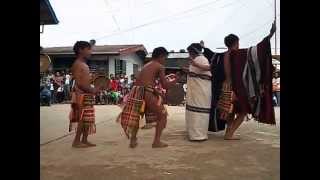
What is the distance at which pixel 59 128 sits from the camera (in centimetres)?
645

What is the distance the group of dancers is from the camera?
4.68 meters

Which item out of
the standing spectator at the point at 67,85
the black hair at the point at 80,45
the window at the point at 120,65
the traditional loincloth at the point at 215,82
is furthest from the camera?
the window at the point at 120,65

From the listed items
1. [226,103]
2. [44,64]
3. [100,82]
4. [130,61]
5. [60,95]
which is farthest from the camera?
[130,61]

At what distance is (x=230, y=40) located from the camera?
17.5 ft

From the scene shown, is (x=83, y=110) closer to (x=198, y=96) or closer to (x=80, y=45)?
(x=80, y=45)

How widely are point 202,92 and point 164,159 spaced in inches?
55.9

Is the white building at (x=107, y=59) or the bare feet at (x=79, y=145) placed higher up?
the white building at (x=107, y=59)

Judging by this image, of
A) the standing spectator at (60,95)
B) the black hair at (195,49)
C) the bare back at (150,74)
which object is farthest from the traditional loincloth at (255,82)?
the standing spectator at (60,95)

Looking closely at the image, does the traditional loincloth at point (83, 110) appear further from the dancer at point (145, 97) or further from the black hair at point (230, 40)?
the black hair at point (230, 40)

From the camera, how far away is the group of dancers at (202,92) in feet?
15.3

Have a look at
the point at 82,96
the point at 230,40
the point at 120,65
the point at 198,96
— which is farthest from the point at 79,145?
the point at 120,65

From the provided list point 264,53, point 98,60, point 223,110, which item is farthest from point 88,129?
point 98,60

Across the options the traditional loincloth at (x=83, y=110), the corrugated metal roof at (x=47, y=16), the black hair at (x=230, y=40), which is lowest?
the traditional loincloth at (x=83, y=110)
